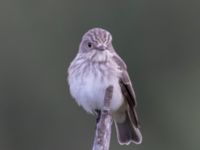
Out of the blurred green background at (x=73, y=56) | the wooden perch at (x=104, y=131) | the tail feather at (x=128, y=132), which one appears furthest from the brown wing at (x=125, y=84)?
the blurred green background at (x=73, y=56)

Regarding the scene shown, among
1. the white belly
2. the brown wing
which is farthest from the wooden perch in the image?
the brown wing

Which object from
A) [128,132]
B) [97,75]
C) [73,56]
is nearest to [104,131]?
[97,75]

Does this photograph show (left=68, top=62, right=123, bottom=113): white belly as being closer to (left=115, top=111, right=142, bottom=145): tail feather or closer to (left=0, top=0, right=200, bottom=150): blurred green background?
(left=115, top=111, right=142, bottom=145): tail feather

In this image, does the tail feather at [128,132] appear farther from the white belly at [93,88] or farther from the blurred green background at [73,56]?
the blurred green background at [73,56]
